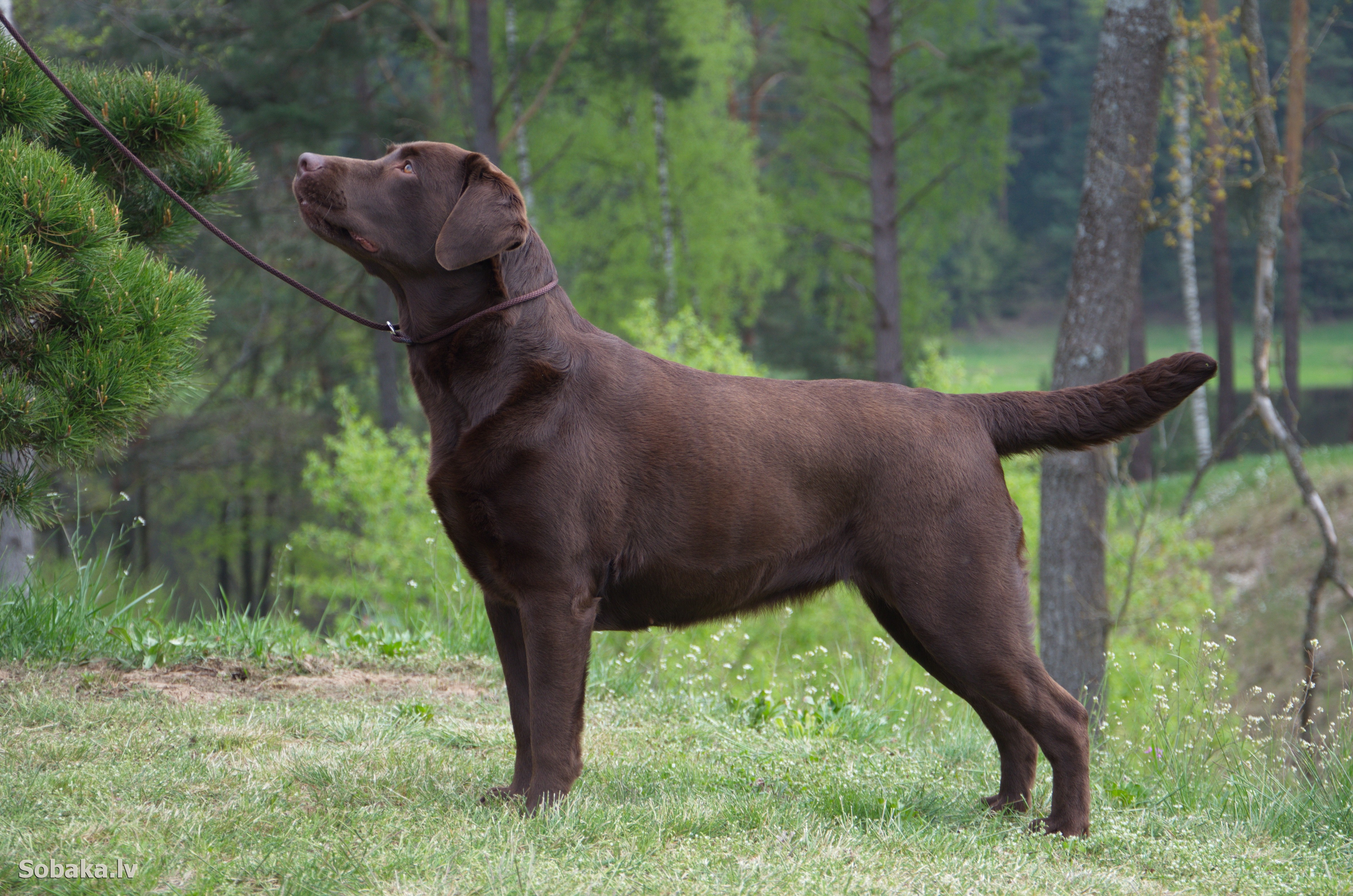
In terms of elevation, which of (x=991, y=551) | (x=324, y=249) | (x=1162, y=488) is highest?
(x=324, y=249)

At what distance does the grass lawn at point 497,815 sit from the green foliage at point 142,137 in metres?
2.01

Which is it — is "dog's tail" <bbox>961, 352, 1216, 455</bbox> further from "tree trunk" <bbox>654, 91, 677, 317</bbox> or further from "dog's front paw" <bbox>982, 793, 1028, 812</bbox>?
"tree trunk" <bbox>654, 91, 677, 317</bbox>

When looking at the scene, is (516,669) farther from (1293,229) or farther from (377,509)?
(1293,229)

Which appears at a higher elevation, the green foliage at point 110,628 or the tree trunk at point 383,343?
the tree trunk at point 383,343

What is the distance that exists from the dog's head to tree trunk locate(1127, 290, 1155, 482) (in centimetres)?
2128

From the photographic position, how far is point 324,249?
59.8ft

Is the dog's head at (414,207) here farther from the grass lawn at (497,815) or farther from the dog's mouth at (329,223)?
the grass lawn at (497,815)

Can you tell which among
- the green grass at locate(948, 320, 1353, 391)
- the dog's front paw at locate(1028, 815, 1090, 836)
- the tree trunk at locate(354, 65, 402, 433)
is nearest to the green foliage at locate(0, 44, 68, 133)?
the dog's front paw at locate(1028, 815, 1090, 836)

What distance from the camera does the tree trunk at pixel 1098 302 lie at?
7.34 meters

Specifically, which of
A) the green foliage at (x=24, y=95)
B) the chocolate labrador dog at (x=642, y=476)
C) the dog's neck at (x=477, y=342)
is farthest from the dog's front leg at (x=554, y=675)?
the green foliage at (x=24, y=95)

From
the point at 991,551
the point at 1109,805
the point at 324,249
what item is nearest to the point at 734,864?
the point at 991,551

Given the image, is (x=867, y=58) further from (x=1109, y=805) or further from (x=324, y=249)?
(x=1109, y=805)

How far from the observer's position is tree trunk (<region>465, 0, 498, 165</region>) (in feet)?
46.5

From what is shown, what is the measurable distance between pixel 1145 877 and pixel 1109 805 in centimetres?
70
